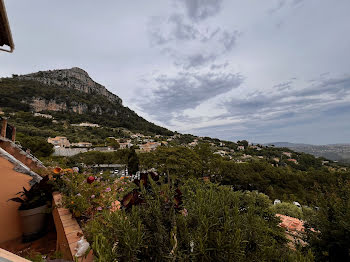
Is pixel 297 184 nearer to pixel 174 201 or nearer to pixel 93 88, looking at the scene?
pixel 174 201

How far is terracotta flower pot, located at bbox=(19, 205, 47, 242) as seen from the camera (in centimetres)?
225

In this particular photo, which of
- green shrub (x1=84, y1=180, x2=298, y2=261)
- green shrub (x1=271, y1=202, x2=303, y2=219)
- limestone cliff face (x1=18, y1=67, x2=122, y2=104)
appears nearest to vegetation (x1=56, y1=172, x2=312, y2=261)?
green shrub (x1=84, y1=180, x2=298, y2=261)

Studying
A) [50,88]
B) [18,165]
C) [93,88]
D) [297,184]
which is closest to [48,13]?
[18,165]

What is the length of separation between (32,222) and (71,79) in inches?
4174

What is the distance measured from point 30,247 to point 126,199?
228 cm

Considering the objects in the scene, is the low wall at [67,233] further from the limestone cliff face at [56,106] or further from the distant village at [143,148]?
the limestone cliff face at [56,106]

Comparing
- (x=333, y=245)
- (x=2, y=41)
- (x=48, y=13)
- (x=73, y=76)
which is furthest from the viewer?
(x=73, y=76)

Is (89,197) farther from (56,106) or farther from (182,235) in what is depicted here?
(56,106)

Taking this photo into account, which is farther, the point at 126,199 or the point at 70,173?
the point at 70,173

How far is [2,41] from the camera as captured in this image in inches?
149

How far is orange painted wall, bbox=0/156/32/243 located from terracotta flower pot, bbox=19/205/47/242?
0.18 metres

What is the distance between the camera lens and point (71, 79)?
3447 inches

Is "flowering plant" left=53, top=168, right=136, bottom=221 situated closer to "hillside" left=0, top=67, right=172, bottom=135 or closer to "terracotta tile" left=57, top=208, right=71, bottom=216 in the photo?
"terracotta tile" left=57, top=208, right=71, bottom=216

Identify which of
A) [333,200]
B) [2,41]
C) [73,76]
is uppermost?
[73,76]
